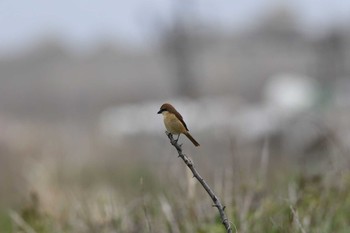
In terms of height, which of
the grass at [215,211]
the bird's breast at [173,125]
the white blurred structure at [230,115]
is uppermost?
the white blurred structure at [230,115]

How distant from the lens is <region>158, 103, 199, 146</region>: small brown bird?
2248 millimetres

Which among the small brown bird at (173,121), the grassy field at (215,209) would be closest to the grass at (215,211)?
the grassy field at (215,209)

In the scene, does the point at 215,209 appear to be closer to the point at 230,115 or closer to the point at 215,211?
the point at 215,211

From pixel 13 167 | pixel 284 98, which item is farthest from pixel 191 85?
pixel 284 98

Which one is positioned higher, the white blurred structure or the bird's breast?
the white blurred structure

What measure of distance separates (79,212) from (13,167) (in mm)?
9389

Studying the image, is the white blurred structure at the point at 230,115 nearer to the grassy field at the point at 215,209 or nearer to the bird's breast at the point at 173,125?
the grassy field at the point at 215,209

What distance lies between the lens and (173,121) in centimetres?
226

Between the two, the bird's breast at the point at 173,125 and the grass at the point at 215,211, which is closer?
the bird's breast at the point at 173,125

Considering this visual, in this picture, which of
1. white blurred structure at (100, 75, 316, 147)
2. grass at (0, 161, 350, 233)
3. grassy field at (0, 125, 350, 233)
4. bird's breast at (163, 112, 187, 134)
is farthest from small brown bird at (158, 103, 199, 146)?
white blurred structure at (100, 75, 316, 147)

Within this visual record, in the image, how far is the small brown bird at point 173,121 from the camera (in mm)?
2248

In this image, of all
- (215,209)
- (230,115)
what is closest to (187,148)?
(215,209)

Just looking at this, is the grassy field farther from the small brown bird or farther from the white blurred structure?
the small brown bird

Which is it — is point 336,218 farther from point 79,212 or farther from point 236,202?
point 79,212
